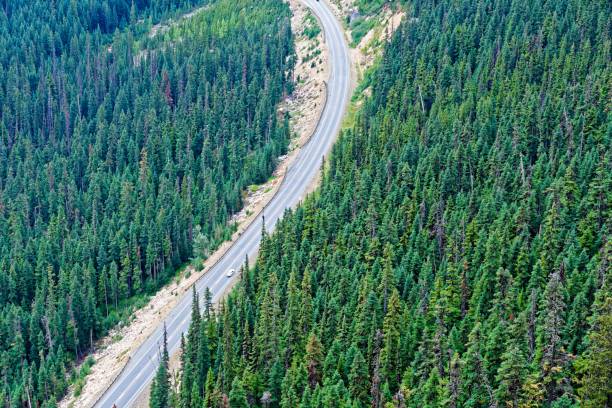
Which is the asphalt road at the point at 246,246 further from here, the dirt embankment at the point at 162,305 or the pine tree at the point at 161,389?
the pine tree at the point at 161,389

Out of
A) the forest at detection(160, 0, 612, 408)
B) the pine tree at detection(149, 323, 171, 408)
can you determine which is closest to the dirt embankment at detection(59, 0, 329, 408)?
the pine tree at detection(149, 323, 171, 408)

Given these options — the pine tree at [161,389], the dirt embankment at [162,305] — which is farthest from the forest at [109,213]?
the pine tree at [161,389]

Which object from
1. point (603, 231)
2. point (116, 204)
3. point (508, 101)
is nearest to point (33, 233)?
point (116, 204)

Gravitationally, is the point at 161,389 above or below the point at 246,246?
below

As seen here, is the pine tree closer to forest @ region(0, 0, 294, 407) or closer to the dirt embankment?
the dirt embankment

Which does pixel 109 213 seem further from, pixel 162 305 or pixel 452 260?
pixel 452 260

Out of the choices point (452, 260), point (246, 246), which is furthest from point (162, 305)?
point (452, 260)

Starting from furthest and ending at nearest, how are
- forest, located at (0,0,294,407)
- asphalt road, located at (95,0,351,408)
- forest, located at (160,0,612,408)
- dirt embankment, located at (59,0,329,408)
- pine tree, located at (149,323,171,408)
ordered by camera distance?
forest, located at (0,0,294,407)
dirt embankment, located at (59,0,329,408)
asphalt road, located at (95,0,351,408)
pine tree, located at (149,323,171,408)
forest, located at (160,0,612,408)
